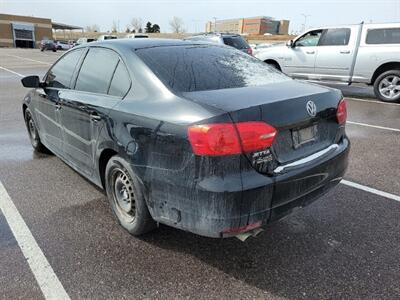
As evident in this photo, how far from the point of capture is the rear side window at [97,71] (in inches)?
135

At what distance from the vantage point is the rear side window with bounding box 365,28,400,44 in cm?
978

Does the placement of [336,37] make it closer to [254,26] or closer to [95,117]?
[95,117]

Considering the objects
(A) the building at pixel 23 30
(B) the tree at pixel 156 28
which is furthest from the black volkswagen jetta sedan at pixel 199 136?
(B) the tree at pixel 156 28

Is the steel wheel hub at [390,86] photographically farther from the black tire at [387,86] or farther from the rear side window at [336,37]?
the rear side window at [336,37]

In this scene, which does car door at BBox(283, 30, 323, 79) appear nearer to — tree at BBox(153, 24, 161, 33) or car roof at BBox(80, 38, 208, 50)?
car roof at BBox(80, 38, 208, 50)

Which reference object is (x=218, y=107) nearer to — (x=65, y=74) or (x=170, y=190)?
(x=170, y=190)

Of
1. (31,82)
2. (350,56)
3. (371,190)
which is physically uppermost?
(350,56)

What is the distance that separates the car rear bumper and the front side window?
9517mm

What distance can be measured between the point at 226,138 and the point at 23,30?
292 feet

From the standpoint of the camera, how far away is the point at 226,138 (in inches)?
93.0

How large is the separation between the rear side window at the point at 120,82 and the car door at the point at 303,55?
9.18 metres

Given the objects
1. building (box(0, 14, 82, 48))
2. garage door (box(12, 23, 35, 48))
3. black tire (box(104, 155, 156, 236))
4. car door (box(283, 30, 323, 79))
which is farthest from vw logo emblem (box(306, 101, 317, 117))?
garage door (box(12, 23, 35, 48))

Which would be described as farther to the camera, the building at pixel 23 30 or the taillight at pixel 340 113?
the building at pixel 23 30

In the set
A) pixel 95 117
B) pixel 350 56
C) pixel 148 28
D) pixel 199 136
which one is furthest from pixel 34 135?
pixel 148 28
